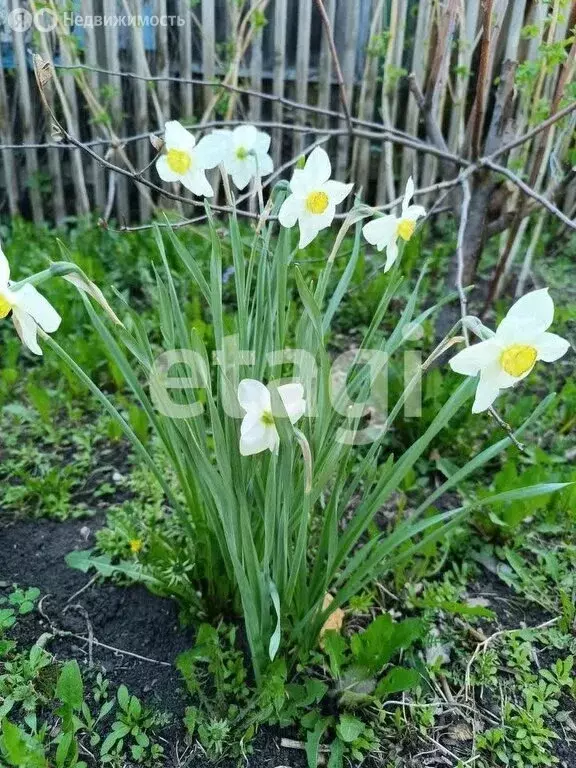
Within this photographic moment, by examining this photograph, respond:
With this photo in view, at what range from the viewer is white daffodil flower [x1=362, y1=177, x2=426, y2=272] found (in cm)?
113

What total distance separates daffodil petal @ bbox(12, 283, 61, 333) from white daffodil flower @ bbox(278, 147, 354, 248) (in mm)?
407

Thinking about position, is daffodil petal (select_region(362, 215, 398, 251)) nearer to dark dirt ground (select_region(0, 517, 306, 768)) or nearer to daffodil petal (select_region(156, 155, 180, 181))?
daffodil petal (select_region(156, 155, 180, 181))

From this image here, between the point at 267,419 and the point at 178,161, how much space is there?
511 millimetres

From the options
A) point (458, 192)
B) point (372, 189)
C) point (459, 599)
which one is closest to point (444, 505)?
point (459, 599)

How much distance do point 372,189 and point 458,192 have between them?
2.00 meters

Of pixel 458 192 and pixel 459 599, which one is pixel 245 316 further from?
pixel 458 192

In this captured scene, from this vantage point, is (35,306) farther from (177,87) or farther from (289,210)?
(177,87)

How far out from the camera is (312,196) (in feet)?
3.64

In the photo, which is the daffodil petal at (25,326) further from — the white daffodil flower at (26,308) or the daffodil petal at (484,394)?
the daffodil petal at (484,394)

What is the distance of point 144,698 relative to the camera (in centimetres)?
126

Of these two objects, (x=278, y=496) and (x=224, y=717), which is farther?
(x=224, y=717)

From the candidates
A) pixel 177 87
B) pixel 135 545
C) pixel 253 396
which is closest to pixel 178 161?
pixel 253 396

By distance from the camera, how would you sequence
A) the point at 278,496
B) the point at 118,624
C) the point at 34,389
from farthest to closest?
1. the point at 34,389
2. the point at 118,624
3. the point at 278,496

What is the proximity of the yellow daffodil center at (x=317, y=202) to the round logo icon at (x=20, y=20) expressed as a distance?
3.36m
